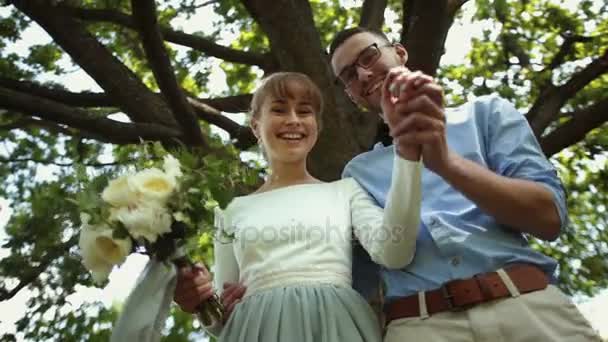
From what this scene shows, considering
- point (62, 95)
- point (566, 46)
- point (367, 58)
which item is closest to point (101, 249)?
point (367, 58)

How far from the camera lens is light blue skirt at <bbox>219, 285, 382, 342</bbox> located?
Answer: 2150mm

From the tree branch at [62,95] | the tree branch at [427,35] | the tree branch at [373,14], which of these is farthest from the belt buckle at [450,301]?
the tree branch at [373,14]

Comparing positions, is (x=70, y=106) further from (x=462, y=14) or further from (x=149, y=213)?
(x=462, y=14)

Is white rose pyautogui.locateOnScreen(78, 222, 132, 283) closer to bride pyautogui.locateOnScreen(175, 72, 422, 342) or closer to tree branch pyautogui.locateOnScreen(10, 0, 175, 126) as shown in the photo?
bride pyautogui.locateOnScreen(175, 72, 422, 342)

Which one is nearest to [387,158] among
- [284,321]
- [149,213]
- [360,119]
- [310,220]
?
[310,220]

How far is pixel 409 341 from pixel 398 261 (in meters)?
0.26

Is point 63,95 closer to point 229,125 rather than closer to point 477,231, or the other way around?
point 229,125

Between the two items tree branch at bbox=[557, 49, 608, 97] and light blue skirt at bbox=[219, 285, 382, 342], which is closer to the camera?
light blue skirt at bbox=[219, 285, 382, 342]

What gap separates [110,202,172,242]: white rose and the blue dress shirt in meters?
0.84

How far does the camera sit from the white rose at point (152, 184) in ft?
6.48

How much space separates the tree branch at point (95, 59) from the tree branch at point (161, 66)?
0.52 metres

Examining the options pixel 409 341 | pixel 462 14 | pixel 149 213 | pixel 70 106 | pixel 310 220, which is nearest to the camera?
pixel 149 213

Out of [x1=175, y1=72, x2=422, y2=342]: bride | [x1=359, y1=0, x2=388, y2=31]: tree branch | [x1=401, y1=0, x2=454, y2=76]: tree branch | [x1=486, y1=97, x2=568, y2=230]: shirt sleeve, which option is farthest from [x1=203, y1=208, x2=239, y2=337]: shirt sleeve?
[x1=359, y1=0, x2=388, y2=31]: tree branch

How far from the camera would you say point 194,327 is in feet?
18.1
